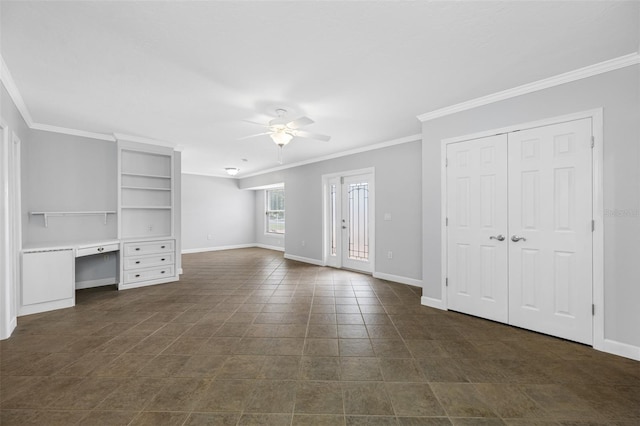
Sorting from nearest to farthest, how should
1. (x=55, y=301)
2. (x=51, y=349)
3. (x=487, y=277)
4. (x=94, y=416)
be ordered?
(x=94, y=416) → (x=51, y=349) → (x=487, y=277) → (x=55, y=301)

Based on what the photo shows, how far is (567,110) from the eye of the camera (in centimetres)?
265

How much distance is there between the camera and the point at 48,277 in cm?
351

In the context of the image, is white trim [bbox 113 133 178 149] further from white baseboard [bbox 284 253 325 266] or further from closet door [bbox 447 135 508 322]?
closet door [bbox 447 135 508 322]

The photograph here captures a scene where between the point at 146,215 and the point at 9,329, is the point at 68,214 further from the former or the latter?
the point at 9,329

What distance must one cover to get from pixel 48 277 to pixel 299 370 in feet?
11.7

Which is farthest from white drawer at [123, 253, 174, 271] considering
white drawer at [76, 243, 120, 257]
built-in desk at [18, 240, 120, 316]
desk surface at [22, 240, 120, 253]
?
built-in desk at [18, 240, 120, 316]

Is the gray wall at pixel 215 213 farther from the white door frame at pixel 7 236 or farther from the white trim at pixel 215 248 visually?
the white door frame at pixel 7 236

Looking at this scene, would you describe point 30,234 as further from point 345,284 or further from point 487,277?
point 487,277

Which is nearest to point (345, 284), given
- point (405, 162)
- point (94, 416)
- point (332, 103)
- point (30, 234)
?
point (405, 162)

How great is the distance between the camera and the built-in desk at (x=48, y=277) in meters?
3.36

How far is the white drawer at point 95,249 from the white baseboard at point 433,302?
4.70 meters

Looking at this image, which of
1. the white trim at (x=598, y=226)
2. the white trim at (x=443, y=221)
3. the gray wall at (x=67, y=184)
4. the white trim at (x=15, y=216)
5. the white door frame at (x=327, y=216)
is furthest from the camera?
the white door frame at (x=327, y=216)

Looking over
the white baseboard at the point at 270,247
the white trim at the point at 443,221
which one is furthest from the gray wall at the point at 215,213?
the white trim at the point at 443,221

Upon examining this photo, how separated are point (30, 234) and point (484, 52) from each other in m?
6.07
